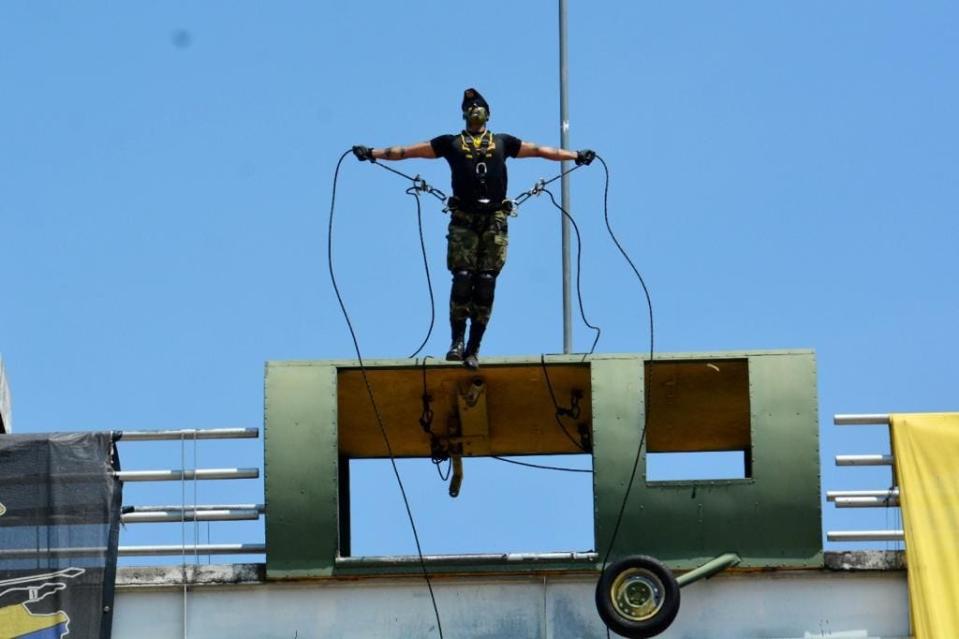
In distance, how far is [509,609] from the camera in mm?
26781

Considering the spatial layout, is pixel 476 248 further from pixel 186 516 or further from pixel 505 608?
pixel 186 516

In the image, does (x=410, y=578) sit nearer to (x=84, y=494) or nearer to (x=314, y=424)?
(x=314, y=424)

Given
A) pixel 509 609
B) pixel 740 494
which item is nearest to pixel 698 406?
pixel 740 494

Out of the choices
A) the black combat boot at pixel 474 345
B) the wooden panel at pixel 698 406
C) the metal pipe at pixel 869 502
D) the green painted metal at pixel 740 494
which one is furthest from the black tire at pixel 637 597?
the black combat boot at pixel 474 345

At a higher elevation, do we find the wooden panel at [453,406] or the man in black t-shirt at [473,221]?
the man in black t-shirt at [473,221]

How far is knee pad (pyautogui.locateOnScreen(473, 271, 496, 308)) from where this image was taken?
27469 mm

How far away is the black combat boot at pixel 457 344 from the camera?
27422 mm

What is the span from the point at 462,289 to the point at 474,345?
596mm

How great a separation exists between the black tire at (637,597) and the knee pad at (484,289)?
3.20 meters

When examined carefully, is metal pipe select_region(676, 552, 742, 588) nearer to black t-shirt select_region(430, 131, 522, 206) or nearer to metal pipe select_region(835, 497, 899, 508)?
metal pipe select_region(835, 497, 899, 508)

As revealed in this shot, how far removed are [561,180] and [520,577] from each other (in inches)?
209

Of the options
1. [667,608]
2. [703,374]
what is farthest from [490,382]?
[667,608]

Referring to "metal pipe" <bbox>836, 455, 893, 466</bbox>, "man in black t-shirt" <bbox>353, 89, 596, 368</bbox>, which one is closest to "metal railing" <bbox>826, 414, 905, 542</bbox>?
"metal pipe" <bbox>836, 455, 893, 466</bbox>

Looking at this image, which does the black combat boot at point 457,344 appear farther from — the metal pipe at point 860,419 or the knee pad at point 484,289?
the metal pipe at point 860,419
